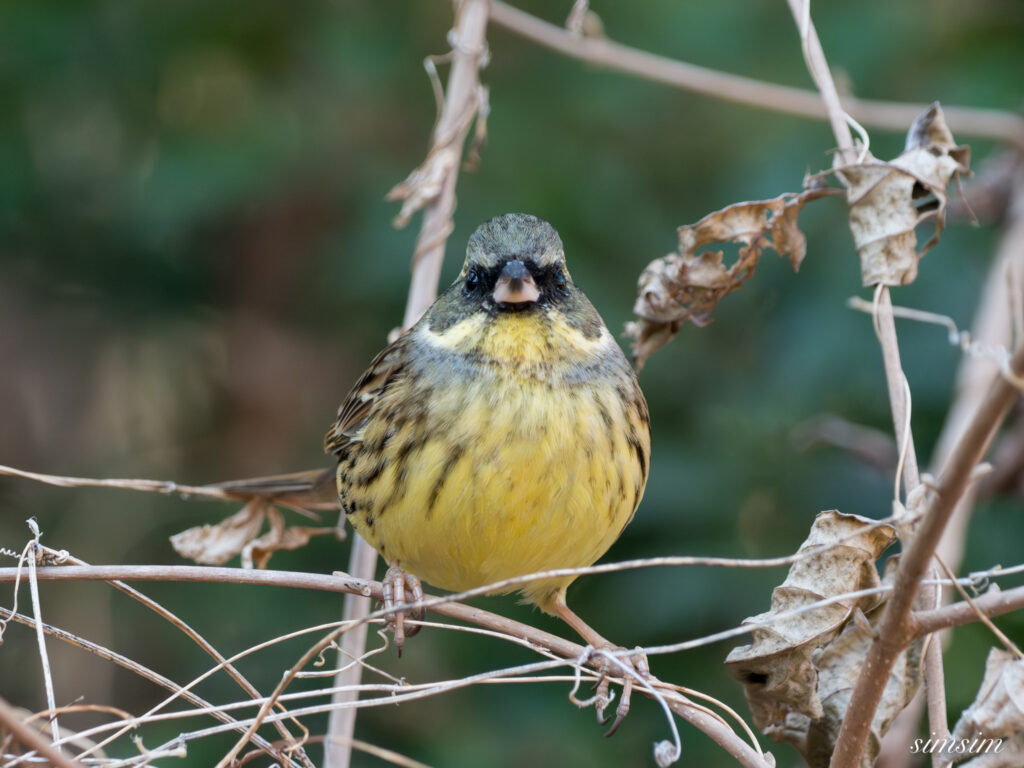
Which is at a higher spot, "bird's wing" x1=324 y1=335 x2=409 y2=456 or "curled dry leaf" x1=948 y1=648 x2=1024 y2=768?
"bird's wing" x1=324 y1=335 x2=409 y2=456

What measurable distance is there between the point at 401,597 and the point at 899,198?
1.26 metres

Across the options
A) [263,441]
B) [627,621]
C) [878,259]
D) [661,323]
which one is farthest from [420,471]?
[263,441]

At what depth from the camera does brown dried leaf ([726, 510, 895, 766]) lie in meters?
1.84

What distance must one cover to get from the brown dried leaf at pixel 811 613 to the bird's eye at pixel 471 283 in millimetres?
1025

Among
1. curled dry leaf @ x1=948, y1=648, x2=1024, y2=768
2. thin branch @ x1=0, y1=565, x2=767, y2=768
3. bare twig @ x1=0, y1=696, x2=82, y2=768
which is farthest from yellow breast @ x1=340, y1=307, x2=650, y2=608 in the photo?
bare twig @ x1=0, y1=696, x2=82, y2=768

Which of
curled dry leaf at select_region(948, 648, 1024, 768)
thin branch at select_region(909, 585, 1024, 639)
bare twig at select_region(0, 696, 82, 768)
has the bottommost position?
bare twig at select_region(0, 696, 82, 768)

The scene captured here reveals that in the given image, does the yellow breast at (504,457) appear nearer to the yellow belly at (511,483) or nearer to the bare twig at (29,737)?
the yellow belly at (511,483)

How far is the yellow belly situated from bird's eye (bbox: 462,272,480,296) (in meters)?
0.23

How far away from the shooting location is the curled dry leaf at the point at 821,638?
1.84 metres

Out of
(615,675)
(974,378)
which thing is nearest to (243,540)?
(615,675)

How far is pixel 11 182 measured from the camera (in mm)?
4188

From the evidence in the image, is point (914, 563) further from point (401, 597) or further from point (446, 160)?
point (446, 160)

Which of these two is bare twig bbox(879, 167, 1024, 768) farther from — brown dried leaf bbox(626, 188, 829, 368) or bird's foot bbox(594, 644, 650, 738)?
bird's foot bbox(594, 644, 650, 738)

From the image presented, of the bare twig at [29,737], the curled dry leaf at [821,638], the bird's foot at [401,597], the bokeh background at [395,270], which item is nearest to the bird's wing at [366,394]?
the bird's foot at [401,597]
